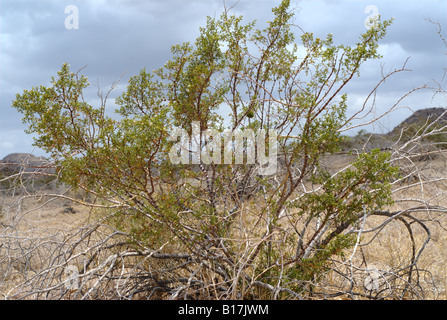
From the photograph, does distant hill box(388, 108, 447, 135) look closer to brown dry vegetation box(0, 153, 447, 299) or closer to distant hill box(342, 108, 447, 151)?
distant hill box(342, 108, 447, 151)

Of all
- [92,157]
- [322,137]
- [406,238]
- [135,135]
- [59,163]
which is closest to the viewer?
[135,135]

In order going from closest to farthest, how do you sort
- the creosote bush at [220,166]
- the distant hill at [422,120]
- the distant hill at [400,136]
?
the creosote bush at [220,166] → the distant hill at [422,120] → the distant hill at [400,136]

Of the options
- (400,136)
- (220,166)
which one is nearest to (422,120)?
(400,136)

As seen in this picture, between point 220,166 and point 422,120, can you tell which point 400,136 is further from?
point 422,120

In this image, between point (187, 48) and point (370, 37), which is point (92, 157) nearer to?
point (187, 48)

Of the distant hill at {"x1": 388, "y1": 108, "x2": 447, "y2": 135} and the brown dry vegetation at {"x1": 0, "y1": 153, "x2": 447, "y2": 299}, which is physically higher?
the distant hill at {"x1": 388, "y1": 108, "x2": 447, "y2": 135}

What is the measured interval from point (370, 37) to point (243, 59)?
101 cm

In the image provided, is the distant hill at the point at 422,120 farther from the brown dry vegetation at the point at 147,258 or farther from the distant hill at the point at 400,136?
the brown dry vegetation at the point at 147,258

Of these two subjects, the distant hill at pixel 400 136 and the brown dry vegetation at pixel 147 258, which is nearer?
the brown dry vegetation at pixel 147 258

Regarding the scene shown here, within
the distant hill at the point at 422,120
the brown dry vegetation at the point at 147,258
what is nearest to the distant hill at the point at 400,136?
the distant hill at the point at 422,120

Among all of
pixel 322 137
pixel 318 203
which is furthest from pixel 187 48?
pixel 318 203

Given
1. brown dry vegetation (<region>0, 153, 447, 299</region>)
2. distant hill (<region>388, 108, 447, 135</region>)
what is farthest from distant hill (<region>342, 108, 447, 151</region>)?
brown dry vegetation (<region>0, 153, 447, 299</region>)

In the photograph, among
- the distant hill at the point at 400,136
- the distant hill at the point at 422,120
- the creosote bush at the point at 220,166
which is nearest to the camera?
the creosote bush at the point at 220,166
